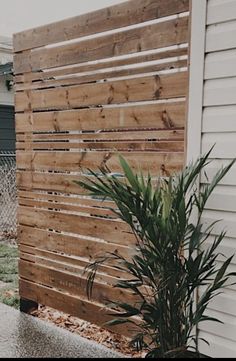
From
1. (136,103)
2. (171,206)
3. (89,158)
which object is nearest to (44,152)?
(89,158)

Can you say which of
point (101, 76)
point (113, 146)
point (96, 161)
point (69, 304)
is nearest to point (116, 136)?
point (113, 146)

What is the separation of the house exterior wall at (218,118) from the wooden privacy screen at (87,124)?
83 millimetres

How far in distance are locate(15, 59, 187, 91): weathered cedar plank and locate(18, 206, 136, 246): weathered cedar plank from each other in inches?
35.3

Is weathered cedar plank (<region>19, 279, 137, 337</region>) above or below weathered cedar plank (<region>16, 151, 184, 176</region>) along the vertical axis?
below

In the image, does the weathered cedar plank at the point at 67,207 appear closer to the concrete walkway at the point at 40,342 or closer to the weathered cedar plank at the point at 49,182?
the weathered cedar plank at the point at 49,182

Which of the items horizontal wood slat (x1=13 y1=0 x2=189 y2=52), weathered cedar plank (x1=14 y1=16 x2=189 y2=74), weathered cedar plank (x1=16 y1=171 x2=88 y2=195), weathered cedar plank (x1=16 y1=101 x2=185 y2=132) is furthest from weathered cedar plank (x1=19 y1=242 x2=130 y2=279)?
horizontal wood slat (x1=13 y1=0 x2=189 y2=52)

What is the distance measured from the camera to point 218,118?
1882mm

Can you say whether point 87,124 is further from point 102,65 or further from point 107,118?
point 102,65

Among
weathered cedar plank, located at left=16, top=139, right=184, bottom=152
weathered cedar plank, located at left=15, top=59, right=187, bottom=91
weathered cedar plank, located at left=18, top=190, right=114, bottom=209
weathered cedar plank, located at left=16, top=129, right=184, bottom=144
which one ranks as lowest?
weathered cedar plank, located at left=18, top=190, right=114, bottom=209

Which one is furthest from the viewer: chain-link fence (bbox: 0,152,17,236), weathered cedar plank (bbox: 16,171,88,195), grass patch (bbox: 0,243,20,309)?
chain-link fence (bbox: 0,152,17,236)

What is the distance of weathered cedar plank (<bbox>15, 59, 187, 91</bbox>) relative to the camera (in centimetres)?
203

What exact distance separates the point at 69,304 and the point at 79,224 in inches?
23.8

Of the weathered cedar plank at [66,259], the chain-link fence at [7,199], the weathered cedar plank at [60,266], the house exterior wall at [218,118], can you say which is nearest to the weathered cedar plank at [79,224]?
the weathered cedar plank at [66,259]

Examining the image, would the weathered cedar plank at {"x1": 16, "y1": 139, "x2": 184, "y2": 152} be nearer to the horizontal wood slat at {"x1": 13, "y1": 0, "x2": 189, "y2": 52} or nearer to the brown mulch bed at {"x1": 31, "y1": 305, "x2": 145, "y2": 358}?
the horizontal wood slat at {"x1": 13, "y1": 0, "x2": 189, "y2": 52}
